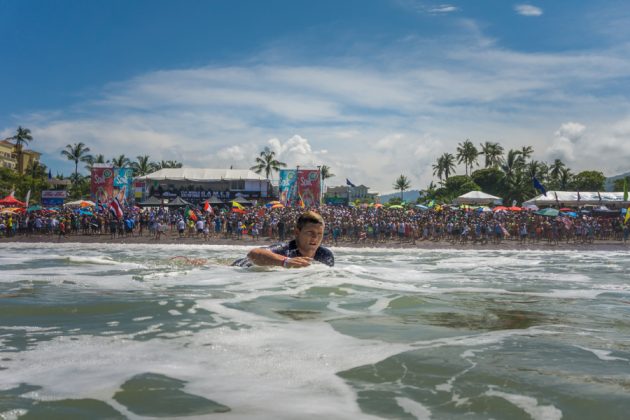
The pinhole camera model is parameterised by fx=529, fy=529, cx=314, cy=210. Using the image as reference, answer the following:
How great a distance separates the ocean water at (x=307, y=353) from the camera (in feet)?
8.14

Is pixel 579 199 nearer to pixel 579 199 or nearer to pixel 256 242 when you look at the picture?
pixel 579 199

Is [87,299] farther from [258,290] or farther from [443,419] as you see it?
[443,419]

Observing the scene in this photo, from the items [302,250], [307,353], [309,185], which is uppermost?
[309,185]

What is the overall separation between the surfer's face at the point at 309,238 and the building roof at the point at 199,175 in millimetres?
64830

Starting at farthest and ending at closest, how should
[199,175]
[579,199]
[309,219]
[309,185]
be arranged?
[199,175] < [309,185] < [579,199] < [309,219]

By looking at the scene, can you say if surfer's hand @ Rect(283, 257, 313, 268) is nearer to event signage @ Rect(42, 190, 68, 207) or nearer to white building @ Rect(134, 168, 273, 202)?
event signage @ Rect(42, 190, 68, 207)

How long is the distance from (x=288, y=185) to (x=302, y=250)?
4730 cm

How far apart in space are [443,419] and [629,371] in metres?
1.40

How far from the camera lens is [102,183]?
5334 centimetres

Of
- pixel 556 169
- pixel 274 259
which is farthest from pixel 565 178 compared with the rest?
pixel 274 259

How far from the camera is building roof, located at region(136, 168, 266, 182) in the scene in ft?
229

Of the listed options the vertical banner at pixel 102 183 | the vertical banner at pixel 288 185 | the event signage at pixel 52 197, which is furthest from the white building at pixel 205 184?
the vertical banner at pixel 288 185

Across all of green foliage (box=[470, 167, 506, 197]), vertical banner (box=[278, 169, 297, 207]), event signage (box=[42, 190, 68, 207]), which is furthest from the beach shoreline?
green foliage (box=[470, 167, 506, 197])

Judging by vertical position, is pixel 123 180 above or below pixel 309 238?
above
